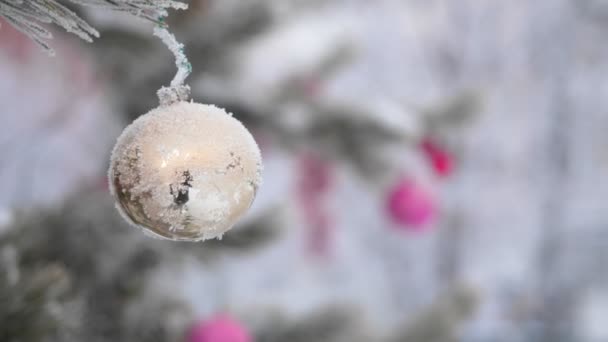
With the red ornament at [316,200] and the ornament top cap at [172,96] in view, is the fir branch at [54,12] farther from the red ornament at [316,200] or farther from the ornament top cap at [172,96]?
the red ornament at [316,200]

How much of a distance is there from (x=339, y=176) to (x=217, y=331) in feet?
14.6

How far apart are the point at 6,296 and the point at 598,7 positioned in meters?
7.29

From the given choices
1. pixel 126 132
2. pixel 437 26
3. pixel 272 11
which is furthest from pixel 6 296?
pixel 437 26

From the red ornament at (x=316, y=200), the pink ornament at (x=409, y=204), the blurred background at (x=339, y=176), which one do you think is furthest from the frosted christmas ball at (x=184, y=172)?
the red ornament at (x=316, y=200)

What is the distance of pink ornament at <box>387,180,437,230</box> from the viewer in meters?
3.05

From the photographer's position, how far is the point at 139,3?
601 mm

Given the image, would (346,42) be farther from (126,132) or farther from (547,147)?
(547,147)

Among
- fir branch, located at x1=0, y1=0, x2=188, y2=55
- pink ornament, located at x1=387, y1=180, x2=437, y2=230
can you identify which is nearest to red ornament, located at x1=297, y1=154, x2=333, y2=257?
pink ornament, located at x1=387, y1=180, x2=437, y2=230

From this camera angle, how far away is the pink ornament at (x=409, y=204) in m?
3.05

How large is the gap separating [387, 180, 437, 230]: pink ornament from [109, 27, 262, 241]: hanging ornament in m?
2.42

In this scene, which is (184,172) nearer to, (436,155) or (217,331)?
(217,331)

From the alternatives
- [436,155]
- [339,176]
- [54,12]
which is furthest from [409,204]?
[339,176]

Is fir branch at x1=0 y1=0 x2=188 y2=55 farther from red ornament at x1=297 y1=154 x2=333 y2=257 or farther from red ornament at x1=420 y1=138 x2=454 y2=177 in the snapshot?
red ornament at x1=297 y1=154 x2=333 y2=257

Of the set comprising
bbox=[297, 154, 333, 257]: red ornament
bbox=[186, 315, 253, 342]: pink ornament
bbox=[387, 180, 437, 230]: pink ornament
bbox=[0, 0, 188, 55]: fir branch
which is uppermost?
bbox=[297, 154, 333, 257]: red ornament
